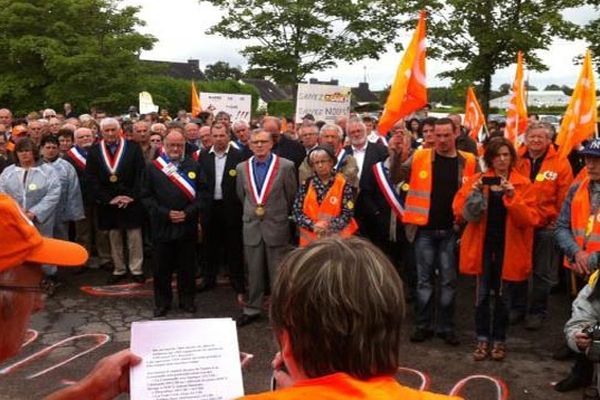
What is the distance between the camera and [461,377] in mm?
5273

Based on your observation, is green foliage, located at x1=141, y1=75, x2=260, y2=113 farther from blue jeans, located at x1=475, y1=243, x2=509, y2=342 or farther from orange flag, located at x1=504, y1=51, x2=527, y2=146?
blue jeans, located at x1=475, y1=243, x2=509, y2=342

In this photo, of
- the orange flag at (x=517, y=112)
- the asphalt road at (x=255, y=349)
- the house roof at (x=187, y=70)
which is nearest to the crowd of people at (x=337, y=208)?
the asphalt road at (x=255, y=349)

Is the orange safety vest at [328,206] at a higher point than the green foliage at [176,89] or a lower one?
lower

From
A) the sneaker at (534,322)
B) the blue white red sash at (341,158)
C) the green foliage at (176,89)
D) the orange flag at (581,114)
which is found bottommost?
the sneaker at (534,322)

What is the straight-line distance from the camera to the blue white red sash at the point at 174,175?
681cm

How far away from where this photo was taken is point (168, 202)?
6.80 meters

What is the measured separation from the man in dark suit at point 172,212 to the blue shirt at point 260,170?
0.72 meters

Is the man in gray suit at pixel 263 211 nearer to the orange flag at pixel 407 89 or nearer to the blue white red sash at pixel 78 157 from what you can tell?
the orange flag at pixel 407 89

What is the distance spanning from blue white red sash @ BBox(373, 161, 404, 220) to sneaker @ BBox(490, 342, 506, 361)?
1.83m

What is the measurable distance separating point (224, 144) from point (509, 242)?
352cm

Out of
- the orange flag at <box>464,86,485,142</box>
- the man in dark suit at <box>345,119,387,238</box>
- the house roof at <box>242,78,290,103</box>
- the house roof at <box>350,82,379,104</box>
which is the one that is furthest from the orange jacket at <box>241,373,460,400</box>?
the house roof at <box>350,82,379,104</box>

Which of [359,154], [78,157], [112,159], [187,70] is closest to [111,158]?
[112,159]

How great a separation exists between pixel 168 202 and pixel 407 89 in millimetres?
2844

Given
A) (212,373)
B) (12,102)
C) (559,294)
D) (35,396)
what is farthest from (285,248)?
(12,102)
